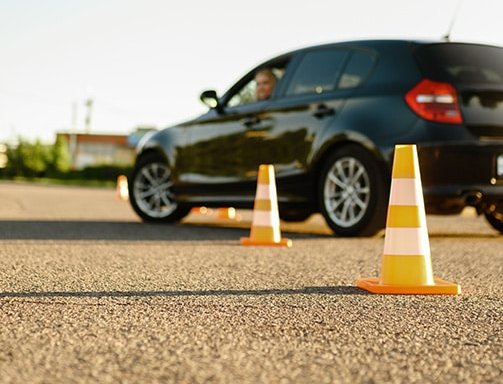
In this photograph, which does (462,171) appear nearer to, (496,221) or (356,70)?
(356,70)

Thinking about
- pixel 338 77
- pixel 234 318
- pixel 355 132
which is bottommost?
pixel 234 318

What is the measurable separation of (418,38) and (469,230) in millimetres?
2964

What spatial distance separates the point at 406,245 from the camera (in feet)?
15.8

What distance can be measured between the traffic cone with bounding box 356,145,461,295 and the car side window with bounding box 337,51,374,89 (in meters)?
3.04

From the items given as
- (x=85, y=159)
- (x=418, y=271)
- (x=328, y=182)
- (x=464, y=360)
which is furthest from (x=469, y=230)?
(x=85, y=159)

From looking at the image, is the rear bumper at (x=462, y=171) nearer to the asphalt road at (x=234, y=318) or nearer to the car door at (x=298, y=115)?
the asphalt road at (x=234, y=318)

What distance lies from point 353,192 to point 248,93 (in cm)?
209

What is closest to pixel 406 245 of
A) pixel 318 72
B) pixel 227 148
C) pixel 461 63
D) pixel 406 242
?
pixel 406 242

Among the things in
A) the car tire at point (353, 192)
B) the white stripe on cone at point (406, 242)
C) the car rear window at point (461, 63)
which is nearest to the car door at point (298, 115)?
the car tire at point (353, 192)

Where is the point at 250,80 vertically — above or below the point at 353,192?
above

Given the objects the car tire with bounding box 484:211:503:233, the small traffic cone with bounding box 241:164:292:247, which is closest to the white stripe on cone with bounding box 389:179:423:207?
the small traffic cone with bounding box 241:164:292:247

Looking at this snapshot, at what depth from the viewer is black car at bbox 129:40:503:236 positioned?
731cm

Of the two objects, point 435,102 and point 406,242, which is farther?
point 435,102

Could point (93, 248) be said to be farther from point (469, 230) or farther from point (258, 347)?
point (469, 230)
